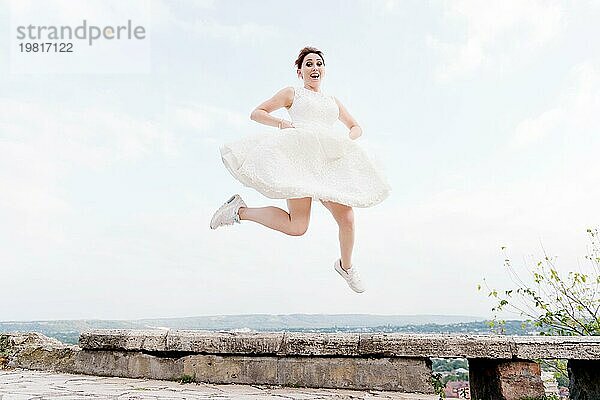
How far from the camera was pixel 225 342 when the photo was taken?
141 inches

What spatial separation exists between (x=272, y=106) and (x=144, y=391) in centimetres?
188

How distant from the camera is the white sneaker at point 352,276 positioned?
3.80m

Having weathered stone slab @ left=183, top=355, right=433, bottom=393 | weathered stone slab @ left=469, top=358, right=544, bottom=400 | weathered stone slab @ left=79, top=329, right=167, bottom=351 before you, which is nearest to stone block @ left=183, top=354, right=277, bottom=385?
weathered stone slab @ left=183, top=355, right=433, bottom=393

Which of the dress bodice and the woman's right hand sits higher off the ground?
the dress bodice

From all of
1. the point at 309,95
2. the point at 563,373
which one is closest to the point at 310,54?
the point at 309,95

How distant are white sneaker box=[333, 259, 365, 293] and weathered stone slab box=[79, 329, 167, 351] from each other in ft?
4.00

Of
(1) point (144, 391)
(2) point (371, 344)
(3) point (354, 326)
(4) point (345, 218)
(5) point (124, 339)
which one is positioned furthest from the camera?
(3) point (354, 326)

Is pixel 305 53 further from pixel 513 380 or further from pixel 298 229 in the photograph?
pixel 513 380

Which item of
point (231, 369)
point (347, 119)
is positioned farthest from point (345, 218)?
point (231, 369)

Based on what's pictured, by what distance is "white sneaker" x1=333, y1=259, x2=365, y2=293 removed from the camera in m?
3.80

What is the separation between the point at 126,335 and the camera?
3812 mm

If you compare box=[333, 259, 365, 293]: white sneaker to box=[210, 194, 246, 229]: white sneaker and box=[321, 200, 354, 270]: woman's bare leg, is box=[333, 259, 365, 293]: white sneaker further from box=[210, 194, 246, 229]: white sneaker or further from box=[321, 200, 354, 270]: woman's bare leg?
box=[210, 194, 246, 229]: white sneaker

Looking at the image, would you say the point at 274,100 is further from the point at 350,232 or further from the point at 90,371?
the point at 90,371

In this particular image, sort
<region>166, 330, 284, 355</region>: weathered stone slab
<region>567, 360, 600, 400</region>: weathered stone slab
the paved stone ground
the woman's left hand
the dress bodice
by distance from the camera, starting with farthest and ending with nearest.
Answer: the woman's left hand
the dress bodice
<region>166, 330, 284, 355</region>: weathered stone slab
<region>567, 360, 600, 400</region>: weathered stone slab
the paved stone ground
